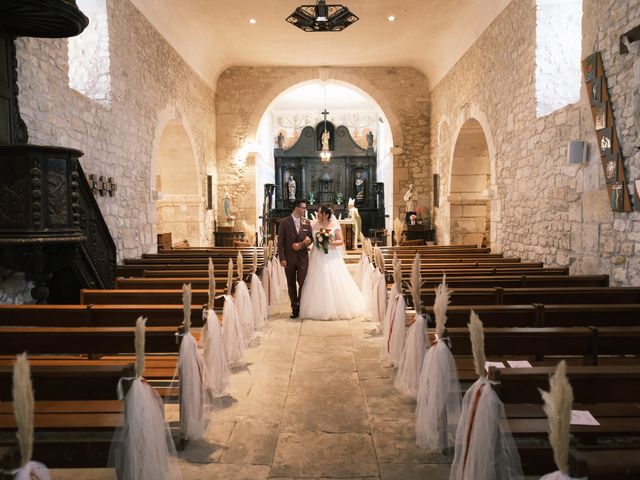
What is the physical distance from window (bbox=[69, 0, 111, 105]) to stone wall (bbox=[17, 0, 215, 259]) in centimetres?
11

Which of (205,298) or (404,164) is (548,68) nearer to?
(205,298)

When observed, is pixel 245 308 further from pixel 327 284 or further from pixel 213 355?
pixel 327 284

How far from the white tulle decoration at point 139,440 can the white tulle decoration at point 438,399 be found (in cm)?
143

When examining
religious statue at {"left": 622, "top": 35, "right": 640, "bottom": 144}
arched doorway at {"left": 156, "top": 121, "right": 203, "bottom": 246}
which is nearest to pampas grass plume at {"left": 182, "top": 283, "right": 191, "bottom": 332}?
religious statue at {"left": 622, "top": 35, "right": 640, "bottom": 144}

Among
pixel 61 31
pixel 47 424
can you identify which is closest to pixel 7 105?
pixel 61 31

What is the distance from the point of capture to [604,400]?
6.67 ft

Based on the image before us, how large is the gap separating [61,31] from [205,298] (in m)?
2.87

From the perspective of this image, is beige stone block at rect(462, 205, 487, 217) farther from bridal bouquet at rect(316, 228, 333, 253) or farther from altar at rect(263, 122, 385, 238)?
altar at rect(263, 122, 385, 238)

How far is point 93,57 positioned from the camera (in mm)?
7141

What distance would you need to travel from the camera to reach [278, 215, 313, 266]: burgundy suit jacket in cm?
658

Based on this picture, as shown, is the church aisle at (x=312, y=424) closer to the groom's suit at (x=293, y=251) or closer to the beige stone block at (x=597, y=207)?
the groom's suit at (x=293, y=251)

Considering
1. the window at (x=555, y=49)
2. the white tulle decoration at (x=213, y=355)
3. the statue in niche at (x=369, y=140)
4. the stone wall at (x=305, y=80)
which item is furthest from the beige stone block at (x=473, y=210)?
the statue in niche at (x=369, y=140)

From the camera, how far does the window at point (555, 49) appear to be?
22.3 ft

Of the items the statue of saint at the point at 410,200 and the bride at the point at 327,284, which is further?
the statue of saint at the point at 410,200
